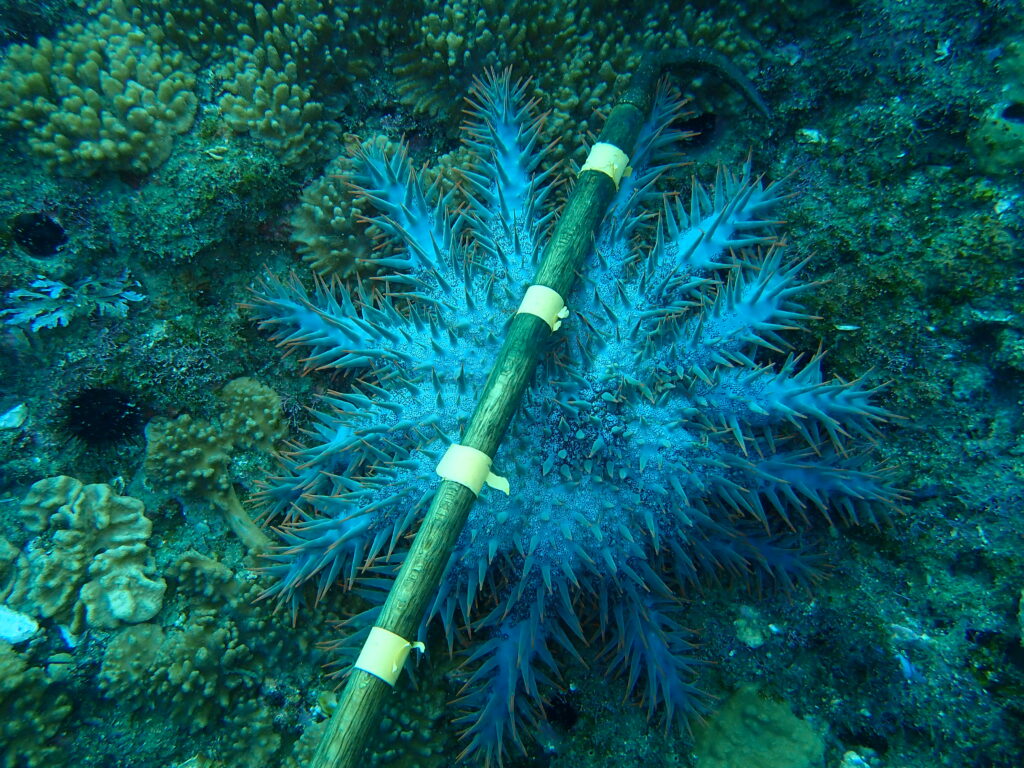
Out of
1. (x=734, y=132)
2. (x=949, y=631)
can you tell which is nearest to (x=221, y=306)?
(x=734, y=132)

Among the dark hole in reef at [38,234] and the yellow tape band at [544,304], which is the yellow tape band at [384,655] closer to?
the yellow tape band at [544,304]

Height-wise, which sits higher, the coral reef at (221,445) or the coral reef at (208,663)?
the coral reef at (221,445)

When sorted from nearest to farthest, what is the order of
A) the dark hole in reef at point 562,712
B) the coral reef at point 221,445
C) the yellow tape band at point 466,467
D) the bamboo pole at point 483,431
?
the bamboo pole at point 483,431 < the yellow tape band at point 466,467 < the coral reef at point 221,445 < the dark hole in reef at point 562,712

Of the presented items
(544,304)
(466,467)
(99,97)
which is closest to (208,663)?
(466,467)

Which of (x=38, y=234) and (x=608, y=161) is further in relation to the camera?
(x=38, y=234)

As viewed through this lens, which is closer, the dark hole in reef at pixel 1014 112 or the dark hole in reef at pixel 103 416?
the dark hole in reef at pixel 1014 112

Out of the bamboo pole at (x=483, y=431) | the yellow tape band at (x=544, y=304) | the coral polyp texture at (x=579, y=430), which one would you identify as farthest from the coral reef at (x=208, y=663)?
the yellow tape band at (x=544, y=304)

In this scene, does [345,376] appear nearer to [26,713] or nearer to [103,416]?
[103,416]
